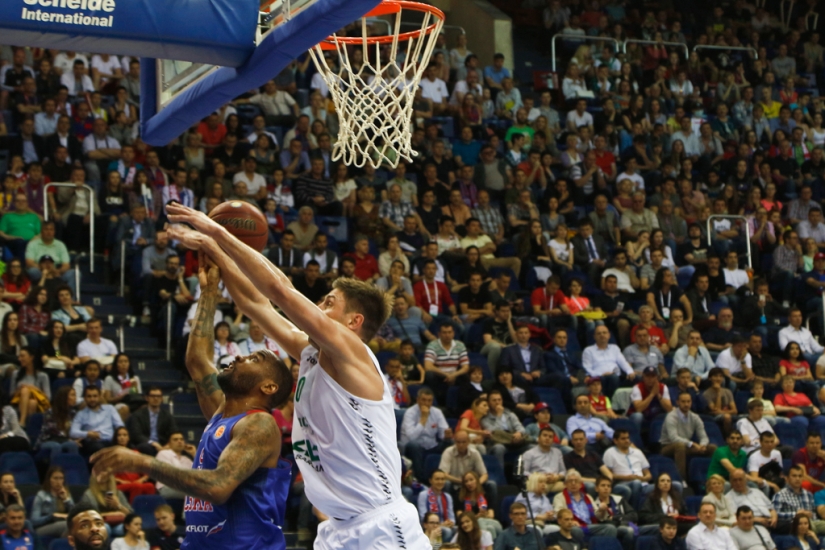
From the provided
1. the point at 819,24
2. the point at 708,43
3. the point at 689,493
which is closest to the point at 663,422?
the point at 689,493

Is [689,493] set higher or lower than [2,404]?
lower

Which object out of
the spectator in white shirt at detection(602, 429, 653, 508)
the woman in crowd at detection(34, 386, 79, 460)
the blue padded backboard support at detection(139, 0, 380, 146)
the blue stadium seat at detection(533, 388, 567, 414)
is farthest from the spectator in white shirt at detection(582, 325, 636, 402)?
the blue padded backboard support at detection(139, 0, 380, 146)

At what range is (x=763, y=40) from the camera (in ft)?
73.7

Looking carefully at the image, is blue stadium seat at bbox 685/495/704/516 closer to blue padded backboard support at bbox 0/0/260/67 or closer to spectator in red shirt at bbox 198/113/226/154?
spectator in red shirt at bbox 198/113/226/154

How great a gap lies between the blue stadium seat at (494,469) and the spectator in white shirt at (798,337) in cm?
511

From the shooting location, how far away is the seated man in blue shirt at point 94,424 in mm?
10781

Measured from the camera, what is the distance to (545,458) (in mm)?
11977

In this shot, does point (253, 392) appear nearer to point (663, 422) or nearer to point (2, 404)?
point (2, 404)

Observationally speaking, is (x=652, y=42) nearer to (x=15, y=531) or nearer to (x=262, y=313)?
(x=15, y=531)

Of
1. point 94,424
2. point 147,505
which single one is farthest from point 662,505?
point 94,424

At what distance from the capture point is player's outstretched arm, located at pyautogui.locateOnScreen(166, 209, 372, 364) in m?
4.52

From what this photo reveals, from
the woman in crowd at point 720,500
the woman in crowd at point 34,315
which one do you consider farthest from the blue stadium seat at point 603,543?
the woman in crowd at point 34,315

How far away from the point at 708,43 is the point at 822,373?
8777mm

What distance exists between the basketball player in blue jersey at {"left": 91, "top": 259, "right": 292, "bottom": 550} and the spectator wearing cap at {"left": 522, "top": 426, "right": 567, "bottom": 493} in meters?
7.16
